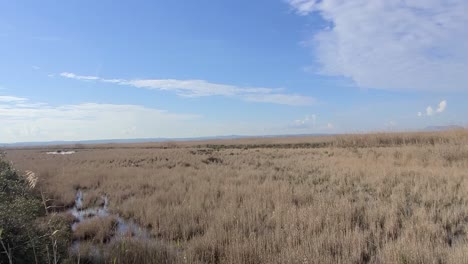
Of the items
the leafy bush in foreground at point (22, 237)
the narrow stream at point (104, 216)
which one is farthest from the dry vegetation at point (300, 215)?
the leafy bush in foreground at point (22, 237)

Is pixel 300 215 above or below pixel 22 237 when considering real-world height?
below

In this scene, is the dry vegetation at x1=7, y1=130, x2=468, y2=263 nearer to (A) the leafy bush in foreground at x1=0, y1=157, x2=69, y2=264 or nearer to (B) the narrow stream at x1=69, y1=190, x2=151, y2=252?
(B) the narrow stream at x1=69, y1=190, x2=151, y2=252

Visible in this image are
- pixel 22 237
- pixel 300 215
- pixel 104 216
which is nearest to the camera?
pixel 22 237

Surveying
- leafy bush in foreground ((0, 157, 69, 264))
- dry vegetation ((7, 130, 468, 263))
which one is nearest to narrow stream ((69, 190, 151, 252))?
dry vegetation ((7, 130, 468, 263))

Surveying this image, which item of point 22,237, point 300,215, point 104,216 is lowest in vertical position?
point 104,216

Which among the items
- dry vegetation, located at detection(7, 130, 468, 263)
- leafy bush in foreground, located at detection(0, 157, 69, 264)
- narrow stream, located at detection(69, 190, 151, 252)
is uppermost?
leafy bush in foreground, located at detection(0, 157, 69, 264)

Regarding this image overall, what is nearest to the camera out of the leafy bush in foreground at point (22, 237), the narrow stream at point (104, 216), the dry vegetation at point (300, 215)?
the leafy bush in foreground at point (22, 237)

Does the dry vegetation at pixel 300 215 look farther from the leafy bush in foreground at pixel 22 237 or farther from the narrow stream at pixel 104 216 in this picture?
the leafy bush in foreground at pixel 22 237

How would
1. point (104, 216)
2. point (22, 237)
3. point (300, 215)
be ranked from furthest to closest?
1. point (104, 216)
2. point (300, 215)
3. point (22, 237)

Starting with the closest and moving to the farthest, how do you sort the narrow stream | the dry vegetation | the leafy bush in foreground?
the leafy bush in foreground < the dry vegetation < the narrow stream

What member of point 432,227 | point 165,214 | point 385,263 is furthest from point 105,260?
point 432,227

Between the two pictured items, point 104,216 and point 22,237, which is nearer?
point 22,237

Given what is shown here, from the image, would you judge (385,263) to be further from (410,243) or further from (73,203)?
(73,203)

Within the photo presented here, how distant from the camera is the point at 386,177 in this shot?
12828mm
